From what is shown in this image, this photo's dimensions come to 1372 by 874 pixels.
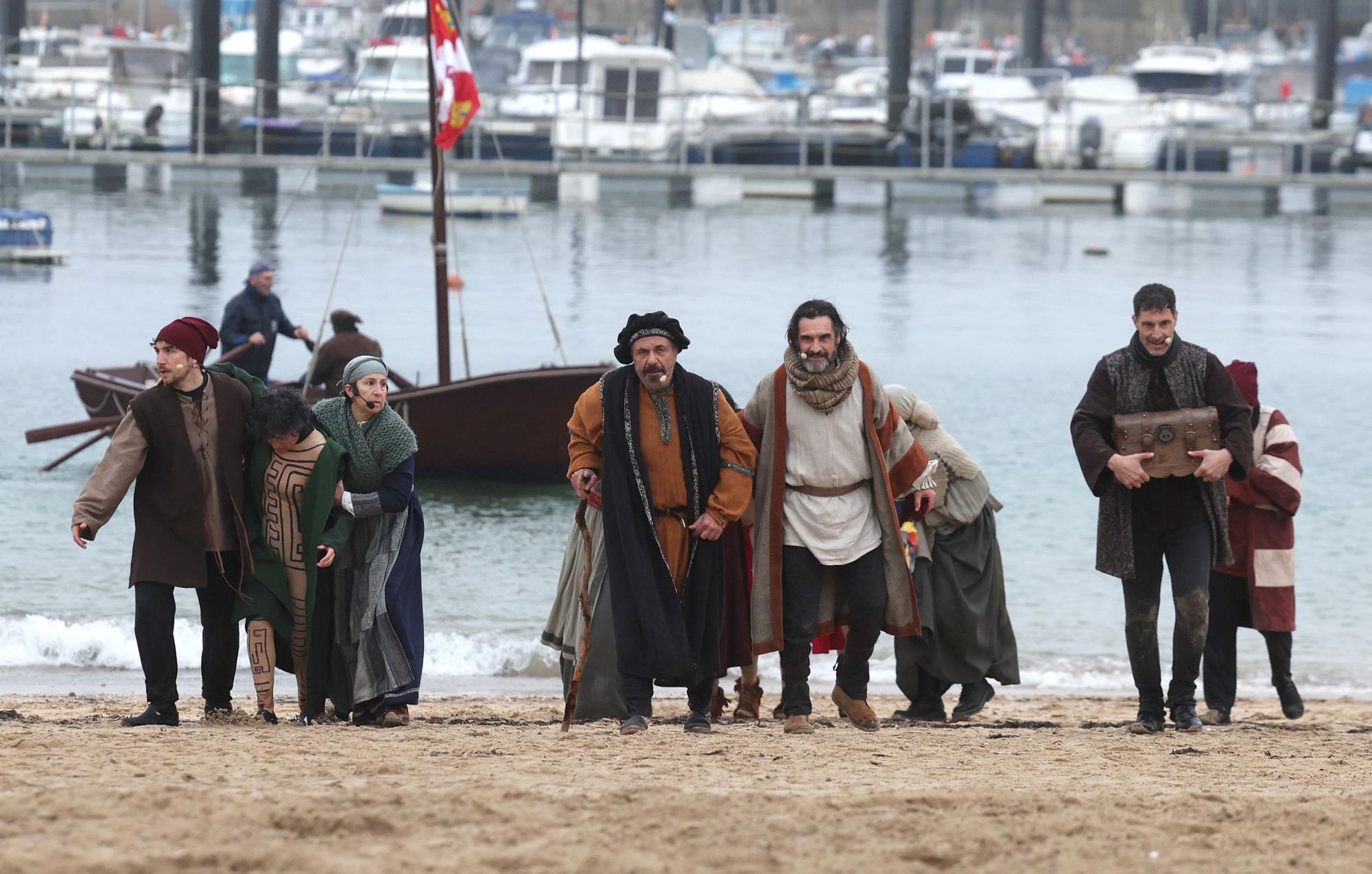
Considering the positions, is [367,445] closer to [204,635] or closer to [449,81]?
[204,635]

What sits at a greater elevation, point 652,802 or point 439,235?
point 439,235

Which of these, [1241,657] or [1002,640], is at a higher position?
[1002,640]

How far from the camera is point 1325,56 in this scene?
48.0 metres

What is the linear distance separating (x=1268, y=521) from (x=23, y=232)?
98.7ft

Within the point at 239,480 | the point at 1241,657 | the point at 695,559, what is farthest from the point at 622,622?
the point at 1241,657

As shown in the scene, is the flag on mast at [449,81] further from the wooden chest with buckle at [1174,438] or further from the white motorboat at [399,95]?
the white motorboat at [399,95]

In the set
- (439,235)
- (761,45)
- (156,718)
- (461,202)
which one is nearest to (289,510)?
(156,718)

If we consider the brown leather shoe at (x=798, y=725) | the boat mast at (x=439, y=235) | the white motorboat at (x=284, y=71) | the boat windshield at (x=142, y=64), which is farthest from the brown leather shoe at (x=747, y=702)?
the boat windshield at (x=142, y=64)

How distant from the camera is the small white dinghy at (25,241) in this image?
34.1m

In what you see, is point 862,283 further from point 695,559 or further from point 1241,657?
point 695,559

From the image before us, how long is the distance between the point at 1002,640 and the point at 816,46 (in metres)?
74.4

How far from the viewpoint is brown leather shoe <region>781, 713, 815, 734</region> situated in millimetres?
6715

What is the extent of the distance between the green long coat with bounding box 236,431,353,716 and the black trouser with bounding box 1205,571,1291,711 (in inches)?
131

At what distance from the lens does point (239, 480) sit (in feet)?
21.7
